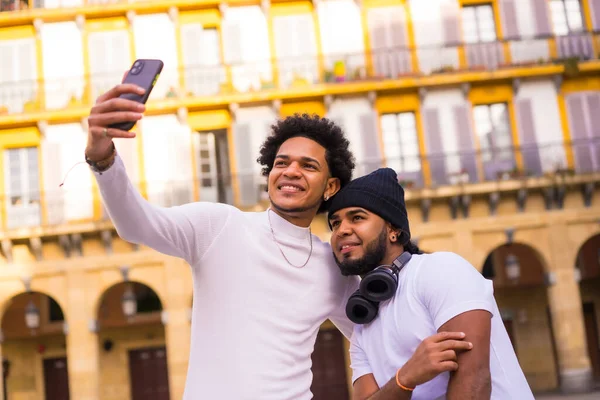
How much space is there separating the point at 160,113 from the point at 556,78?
1157cm

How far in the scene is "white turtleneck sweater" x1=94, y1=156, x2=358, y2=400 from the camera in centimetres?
289

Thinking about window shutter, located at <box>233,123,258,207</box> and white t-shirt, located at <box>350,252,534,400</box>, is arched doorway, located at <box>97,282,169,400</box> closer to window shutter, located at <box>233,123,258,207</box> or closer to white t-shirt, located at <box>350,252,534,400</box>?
window shutter, located at <box>233,123,258,207</box>

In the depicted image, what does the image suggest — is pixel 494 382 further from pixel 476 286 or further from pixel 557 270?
pixel 557 270

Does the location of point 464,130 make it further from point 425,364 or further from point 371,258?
point 425,364

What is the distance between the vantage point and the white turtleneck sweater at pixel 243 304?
9.50ft

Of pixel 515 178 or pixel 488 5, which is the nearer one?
pixel 515 178

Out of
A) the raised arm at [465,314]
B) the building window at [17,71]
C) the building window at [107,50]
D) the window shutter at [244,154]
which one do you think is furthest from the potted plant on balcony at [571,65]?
the raised arm at [465,314]

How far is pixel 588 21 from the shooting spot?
23234 millimetres

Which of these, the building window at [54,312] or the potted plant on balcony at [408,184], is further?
the building window at [54,312]

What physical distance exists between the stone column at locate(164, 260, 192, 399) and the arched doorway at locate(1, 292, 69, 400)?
3875 mm

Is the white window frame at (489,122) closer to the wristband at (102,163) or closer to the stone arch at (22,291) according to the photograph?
the stone arch at (22,291)

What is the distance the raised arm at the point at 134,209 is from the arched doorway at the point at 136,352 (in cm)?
2009

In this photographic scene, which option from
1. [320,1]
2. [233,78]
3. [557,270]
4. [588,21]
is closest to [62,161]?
[233,78]

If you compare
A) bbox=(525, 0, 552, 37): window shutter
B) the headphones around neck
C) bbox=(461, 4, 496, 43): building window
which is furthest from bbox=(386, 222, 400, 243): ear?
bbox=(525, 0, 552, 37): window shutter
